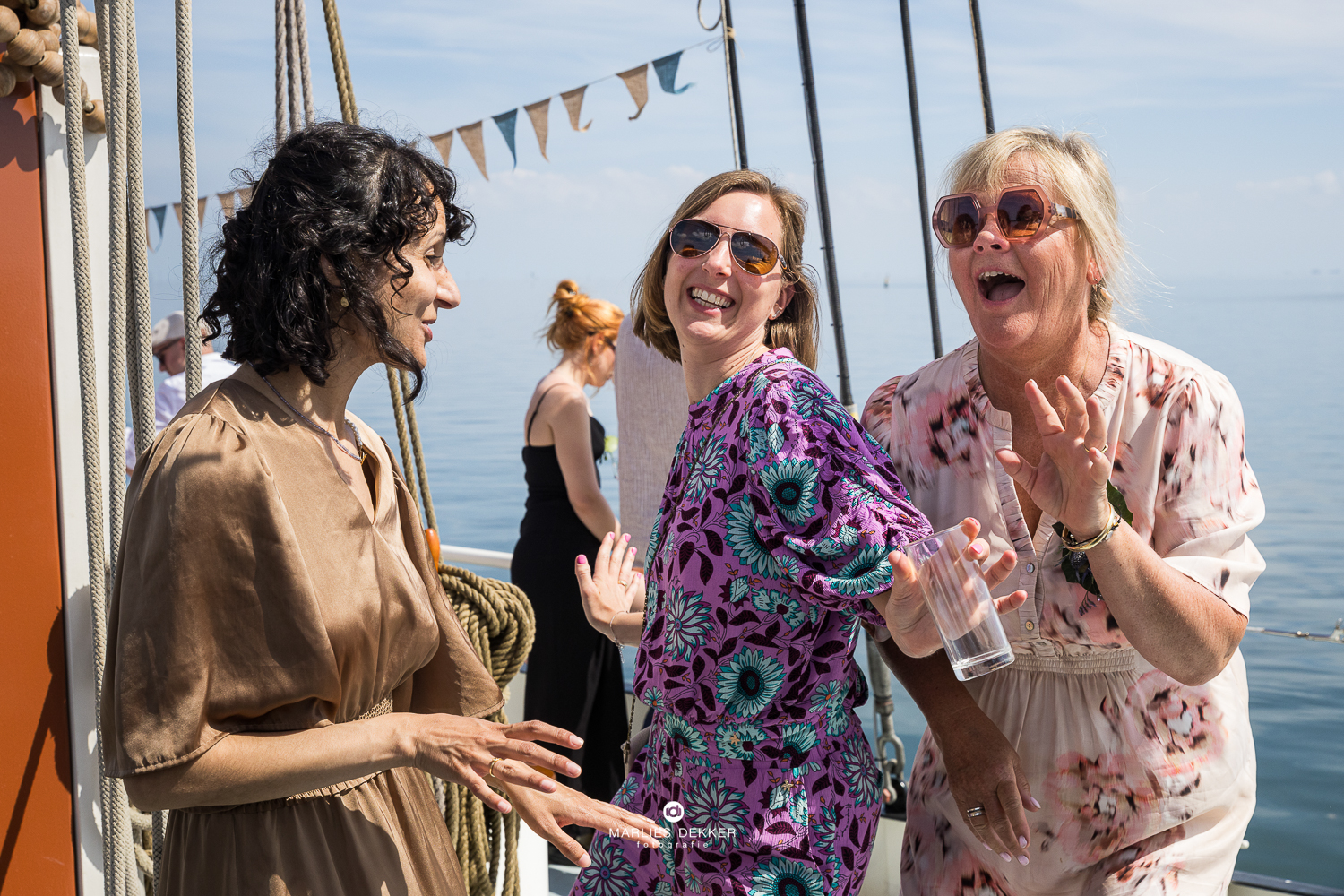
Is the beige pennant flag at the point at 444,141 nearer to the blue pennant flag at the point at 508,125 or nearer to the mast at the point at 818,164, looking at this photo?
the blue pennant flag at the point at 508,125

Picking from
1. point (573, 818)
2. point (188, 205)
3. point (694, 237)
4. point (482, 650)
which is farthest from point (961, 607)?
point (188, 205)

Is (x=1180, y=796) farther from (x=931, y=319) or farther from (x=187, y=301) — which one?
(x=931, y=319)

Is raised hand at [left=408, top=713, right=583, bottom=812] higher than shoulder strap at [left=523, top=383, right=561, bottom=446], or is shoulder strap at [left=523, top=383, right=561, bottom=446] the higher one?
shoulder strap at [left=523, top=383, right=561, bottom=446]

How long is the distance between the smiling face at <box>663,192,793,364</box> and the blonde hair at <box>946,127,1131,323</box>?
330mm

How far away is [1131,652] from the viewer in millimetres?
1597

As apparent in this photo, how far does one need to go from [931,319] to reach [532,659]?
2066 millimetres

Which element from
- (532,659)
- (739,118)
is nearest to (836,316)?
(739,118)

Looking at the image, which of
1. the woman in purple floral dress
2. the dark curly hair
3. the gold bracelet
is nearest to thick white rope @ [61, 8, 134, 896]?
the dark curly hair

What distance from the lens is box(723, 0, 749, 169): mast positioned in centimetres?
430

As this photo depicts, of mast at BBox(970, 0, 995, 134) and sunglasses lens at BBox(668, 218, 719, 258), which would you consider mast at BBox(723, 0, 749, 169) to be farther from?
sunglasses lens at BBox(668, 218, 719, 258)

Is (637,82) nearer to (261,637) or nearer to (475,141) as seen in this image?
(475,141)

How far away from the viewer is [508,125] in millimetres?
7535

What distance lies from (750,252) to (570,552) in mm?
2486

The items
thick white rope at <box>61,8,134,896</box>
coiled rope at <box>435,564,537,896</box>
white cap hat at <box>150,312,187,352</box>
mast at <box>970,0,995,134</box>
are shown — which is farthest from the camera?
white cap hat at <box>150,312,187,352</box>
